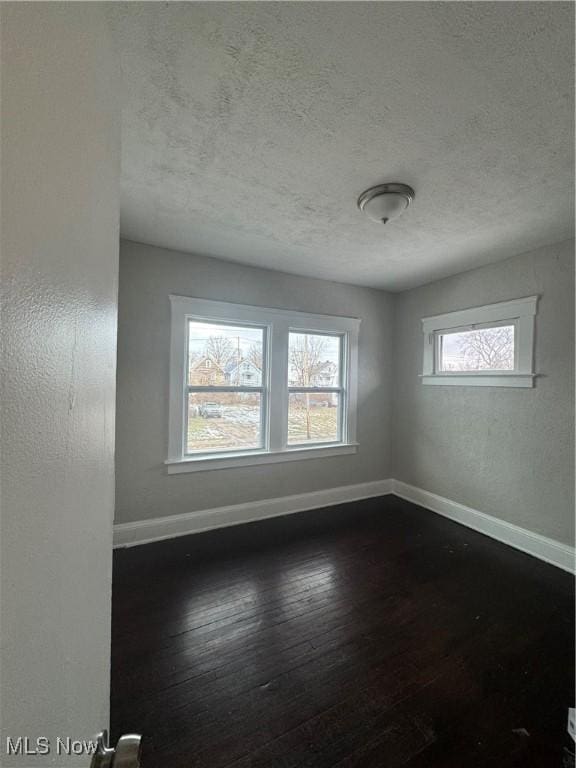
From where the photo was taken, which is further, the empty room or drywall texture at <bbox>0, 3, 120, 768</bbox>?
the empty room

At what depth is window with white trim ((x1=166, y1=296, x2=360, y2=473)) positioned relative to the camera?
2.86m

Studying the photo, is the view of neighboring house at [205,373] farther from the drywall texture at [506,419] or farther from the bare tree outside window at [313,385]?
the drywall texture at [506,419]

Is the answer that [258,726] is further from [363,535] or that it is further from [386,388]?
[386,388]

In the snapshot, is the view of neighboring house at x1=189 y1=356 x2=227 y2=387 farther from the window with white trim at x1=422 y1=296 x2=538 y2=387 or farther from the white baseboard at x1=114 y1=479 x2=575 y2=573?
the window with white trim at x1=422 y1=296 x2=538 y2=387

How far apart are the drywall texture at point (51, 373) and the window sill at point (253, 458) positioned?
2155mm

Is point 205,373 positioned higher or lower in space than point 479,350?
lower

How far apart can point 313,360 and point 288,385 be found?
0.45 meters

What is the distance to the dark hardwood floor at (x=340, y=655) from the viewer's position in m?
1.23

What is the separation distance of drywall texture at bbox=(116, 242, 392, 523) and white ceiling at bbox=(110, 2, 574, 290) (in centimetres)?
47

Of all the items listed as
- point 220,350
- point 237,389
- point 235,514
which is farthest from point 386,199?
point 235,514

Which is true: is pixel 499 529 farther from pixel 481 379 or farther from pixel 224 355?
pixel 224 355

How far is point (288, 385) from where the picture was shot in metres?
3.35

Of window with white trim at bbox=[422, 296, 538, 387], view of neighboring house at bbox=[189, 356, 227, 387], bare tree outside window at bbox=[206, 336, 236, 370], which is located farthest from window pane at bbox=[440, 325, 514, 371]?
A: view of neighboring house at bbox=[189, 356, 227, 387]

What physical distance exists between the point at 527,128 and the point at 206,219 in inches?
73.1
